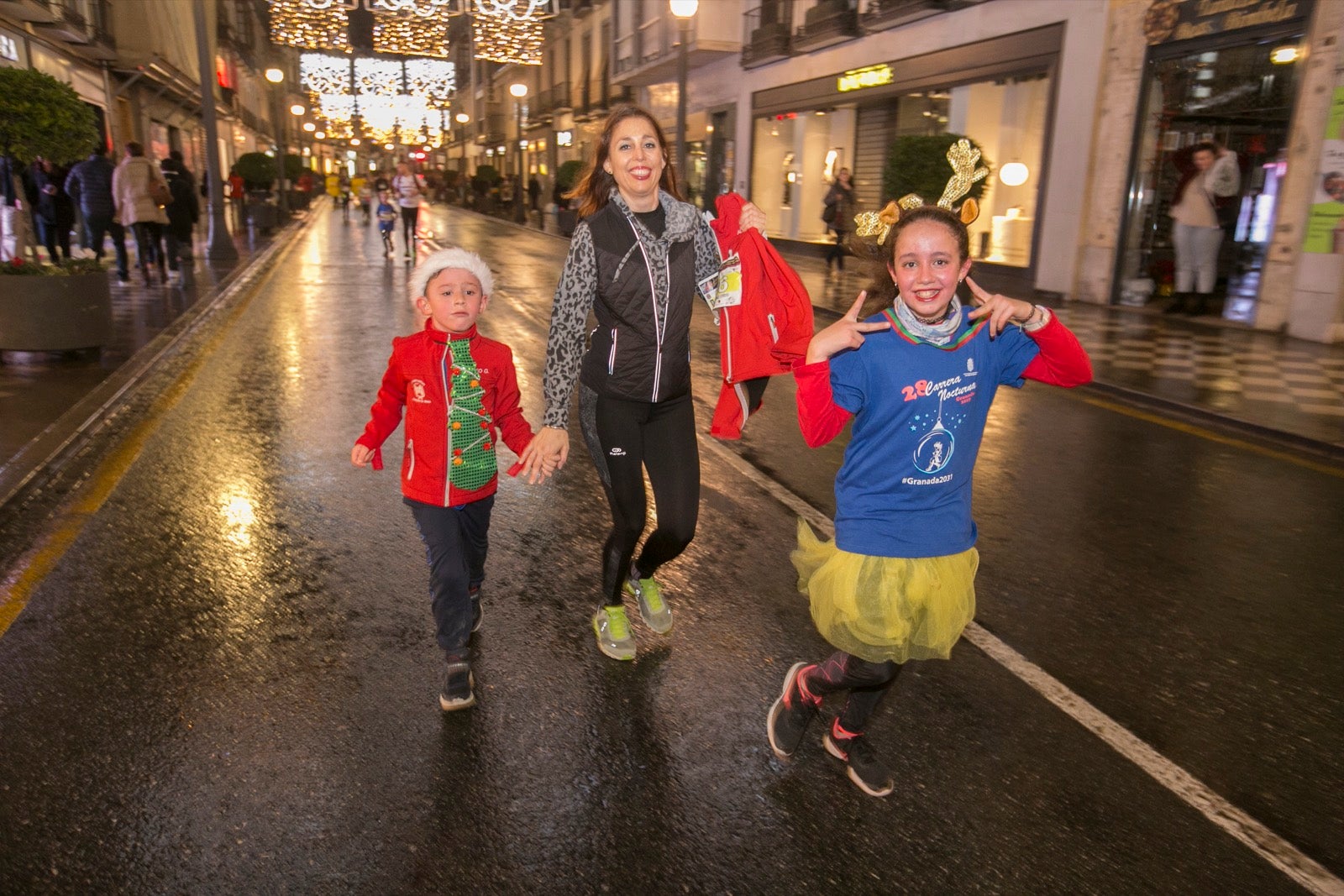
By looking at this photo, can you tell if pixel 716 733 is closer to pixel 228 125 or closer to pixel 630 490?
pixel 630 490

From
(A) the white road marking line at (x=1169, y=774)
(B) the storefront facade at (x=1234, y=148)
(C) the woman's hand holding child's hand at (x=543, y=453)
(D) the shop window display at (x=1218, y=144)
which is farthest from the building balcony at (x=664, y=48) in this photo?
(C) the woman's hand holding child's hand at (x=543, y=453)

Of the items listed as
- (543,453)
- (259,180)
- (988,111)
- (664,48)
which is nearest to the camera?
(543,453)

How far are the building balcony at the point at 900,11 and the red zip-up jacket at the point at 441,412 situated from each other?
54.6 ft

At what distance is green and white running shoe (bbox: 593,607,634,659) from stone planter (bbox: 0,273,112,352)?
7247 millimetres

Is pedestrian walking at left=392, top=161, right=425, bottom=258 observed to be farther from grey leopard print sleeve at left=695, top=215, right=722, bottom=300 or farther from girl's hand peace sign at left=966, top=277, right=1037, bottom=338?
girl's hand peace sign at left=966, top=277, right=1037, bottom=338

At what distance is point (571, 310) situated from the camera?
320 centimetres

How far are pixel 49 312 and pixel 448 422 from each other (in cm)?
716

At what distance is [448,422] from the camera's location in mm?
3260

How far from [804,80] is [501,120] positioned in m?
48.6

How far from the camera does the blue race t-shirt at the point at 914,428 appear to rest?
101 inches

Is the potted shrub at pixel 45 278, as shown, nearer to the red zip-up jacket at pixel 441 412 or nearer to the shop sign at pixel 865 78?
the red zip-up jacket at pixel 441 412

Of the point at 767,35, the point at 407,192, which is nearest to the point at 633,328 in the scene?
the point at 407,192

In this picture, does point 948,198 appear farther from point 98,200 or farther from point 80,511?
point 98,200

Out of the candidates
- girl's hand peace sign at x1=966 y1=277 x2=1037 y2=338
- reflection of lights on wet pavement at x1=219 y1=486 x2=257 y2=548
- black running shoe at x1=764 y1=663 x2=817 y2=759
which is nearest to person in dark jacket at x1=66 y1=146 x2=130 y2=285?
reflection of lights on wet pavement at x1=219 y1=486 x2=257 y2=548
